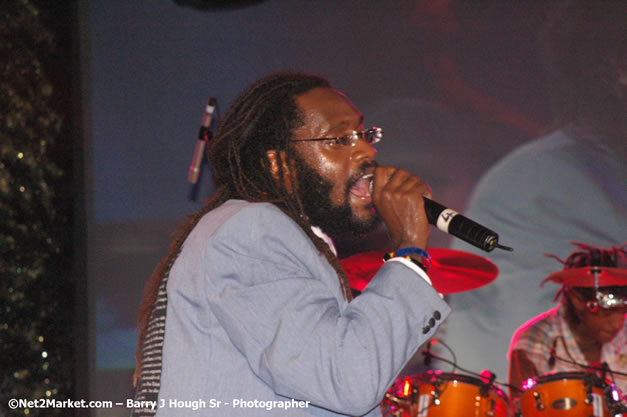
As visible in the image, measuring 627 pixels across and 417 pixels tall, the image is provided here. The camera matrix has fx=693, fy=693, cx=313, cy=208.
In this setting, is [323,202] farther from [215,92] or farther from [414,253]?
[215,92]

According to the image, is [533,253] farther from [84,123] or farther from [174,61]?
[84,123]

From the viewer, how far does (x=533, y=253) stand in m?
5.38

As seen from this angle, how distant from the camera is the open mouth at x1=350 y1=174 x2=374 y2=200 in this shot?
1.86m

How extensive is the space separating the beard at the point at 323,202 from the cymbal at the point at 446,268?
5.64ft

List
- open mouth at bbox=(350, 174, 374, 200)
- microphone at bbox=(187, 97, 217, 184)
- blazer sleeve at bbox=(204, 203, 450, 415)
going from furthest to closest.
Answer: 1. microphone at bbox=(187, 97, 217, 184)
2. open mouth at bbox=(350, 174, 374, 200)
3. blazer sleeve at bbox=(204, 203, 450, 415)

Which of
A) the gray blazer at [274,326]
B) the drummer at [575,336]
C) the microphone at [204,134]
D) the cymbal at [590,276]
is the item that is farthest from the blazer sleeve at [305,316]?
the drummer at [575,336]

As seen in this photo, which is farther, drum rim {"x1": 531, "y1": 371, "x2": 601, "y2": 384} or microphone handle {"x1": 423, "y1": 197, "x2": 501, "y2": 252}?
drum rim {"x1": 531, "y1": 371, "x2": 601, "y2": 384}

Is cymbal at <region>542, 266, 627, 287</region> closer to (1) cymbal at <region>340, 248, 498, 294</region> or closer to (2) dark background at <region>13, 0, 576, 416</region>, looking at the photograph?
(1) cymbal at <region>340, 248, 498, 294</region>

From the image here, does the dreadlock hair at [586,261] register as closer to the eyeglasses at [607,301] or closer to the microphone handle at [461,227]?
the eyeglasses at [607,301]

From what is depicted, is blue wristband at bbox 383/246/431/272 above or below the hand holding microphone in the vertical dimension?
below

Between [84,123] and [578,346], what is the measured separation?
3.97 m

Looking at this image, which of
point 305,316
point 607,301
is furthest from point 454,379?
point 305,316

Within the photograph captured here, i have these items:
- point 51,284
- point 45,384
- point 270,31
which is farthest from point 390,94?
point 45,384

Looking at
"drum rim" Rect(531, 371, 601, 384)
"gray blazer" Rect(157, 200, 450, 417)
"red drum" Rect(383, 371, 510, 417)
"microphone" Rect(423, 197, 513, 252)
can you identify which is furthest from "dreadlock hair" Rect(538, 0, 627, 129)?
"gray blazer" Rect(157, 200, 450, 417)
